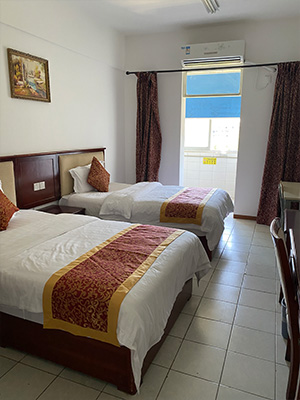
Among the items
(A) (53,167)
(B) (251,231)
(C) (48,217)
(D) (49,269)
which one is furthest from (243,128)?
(D) (49,269)

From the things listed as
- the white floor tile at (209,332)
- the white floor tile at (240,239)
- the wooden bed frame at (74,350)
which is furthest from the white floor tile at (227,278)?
the wooden bed frame at (74,350)

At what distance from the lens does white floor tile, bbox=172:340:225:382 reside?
73.0 inches

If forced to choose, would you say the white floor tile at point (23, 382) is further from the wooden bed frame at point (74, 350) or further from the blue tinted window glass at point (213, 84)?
the blue tinted window glass at point (213, 84)

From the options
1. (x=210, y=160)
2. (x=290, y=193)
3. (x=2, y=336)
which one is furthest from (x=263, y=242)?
(x=2, y=336)

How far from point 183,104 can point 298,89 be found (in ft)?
5.86

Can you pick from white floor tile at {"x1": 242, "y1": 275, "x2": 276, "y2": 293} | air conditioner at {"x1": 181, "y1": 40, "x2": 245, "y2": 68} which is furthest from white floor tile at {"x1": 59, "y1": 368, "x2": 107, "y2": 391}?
air conditioner at {"x1": 181, "y1": 40, "x2": 245, "y2": 68}

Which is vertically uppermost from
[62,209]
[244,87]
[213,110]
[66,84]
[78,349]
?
[244,87]

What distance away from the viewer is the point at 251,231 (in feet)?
14.7

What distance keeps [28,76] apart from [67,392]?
2989 mm

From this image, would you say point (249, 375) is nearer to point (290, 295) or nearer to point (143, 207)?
point (290, 295)

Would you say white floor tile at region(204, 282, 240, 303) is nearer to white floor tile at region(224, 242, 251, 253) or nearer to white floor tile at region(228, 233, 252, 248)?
white floor tile at region(224, 242, 251, 253)

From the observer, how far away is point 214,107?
5.95 metres

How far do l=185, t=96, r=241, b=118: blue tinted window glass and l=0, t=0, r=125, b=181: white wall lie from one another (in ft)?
5.18

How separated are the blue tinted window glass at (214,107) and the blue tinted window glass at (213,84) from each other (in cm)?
41
